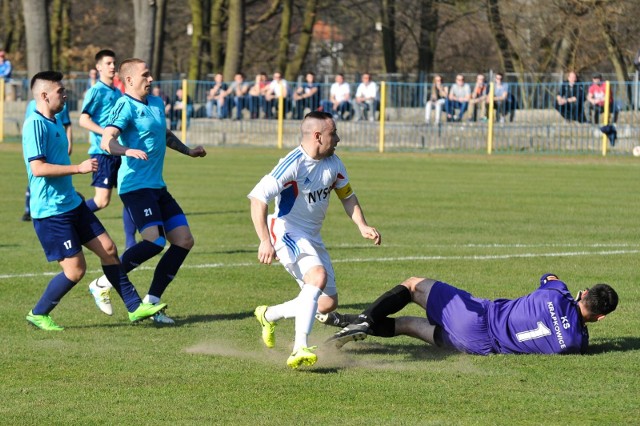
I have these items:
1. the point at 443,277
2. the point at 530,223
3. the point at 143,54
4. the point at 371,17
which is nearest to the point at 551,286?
the point at 443,277

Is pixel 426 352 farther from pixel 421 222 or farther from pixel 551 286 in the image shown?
pixel 421 222

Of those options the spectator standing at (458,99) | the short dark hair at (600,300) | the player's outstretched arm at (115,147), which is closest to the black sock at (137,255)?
the player's outstretched arm at (115,147)

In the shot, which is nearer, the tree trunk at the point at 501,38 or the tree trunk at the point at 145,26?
the tree trunk at the point at 145,26

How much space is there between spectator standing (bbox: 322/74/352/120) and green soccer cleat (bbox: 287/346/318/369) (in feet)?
87.8

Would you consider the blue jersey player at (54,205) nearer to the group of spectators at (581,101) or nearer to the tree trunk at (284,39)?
the group of spectators at (581,101)

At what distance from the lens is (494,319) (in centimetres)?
783

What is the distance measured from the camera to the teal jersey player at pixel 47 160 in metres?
8.74

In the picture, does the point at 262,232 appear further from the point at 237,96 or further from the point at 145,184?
the point at 237,96

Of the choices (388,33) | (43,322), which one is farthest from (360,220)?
(388,33)

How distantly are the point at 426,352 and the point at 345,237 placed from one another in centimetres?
719

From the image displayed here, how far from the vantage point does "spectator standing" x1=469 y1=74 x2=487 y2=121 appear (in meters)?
32.3

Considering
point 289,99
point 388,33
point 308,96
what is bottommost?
point 289,99

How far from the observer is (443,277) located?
1162 centimetres

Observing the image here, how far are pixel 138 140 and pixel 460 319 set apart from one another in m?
3.41
